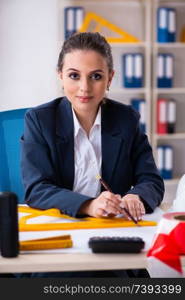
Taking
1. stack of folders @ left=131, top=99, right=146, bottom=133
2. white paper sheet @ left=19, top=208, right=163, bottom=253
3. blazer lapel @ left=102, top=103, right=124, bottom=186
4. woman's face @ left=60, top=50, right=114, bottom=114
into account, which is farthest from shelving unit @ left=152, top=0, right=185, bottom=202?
white paper sheet @ left=19, top=208, right=163, bottom=253

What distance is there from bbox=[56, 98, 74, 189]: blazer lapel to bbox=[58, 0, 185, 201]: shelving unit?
2.93 m

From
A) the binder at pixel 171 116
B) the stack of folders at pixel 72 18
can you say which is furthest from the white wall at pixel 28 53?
the binder at pixel 171 116

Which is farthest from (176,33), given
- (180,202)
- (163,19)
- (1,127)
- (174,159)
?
(180,202)

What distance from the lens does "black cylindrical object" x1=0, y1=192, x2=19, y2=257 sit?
4.10 feet

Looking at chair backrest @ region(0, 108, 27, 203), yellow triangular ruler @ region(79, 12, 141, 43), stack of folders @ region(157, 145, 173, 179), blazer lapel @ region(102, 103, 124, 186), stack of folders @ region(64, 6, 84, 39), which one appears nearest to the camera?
blazer lapel @ region(102, 103, 124, 186)

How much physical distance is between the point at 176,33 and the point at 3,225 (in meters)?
4.09

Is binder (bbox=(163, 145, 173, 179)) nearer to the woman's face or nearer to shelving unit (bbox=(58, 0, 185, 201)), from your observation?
shelving unit (bbox=(58, 0, 185, 201))

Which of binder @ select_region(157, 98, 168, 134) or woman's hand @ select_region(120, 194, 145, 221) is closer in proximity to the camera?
woman's hand @ select_region(120, 194, 145, 221)

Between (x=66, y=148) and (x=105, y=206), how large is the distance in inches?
14.9

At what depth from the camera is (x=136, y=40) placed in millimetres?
4844

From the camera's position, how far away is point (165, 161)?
4.93 meters

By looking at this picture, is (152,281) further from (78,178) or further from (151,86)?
(151,86)

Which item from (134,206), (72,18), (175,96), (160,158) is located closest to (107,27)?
(72,18)

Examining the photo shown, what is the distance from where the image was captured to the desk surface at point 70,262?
1213 mm
